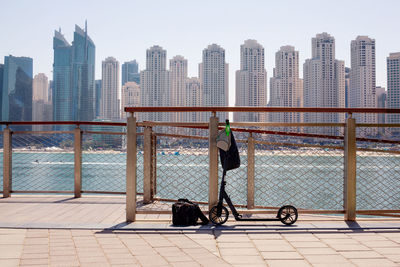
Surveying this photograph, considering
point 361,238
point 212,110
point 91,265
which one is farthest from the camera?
point 212,110

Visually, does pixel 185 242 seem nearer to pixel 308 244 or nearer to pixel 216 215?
pixel 216 215

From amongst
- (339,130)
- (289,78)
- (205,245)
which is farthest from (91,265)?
(289,78)

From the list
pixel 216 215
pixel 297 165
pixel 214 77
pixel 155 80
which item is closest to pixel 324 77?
pixel 214 77

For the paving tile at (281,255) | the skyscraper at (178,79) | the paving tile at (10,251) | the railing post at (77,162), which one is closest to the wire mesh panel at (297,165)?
the paving tile at (281,255)

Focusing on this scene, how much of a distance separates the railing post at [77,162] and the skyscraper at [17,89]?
4290 inches

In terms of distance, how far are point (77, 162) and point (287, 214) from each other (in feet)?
11.4

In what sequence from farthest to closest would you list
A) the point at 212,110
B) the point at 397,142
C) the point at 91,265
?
the point at 397,142, the point at 212,110, the point at 91,265

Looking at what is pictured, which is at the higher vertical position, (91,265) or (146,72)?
(146,72)

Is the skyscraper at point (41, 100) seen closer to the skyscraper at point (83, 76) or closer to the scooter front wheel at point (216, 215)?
the skyscraper at point (83, 76)

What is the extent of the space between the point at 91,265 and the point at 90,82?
13683 cm

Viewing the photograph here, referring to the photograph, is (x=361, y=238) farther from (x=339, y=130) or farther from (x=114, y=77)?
(x=114, y=77)

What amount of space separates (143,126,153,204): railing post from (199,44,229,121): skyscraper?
9400cm

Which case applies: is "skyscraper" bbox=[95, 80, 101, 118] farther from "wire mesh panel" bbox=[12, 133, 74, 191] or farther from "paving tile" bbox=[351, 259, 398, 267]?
"paving tile" bbox=[351, 259, 398, 267]

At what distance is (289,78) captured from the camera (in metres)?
96.0
